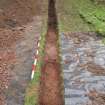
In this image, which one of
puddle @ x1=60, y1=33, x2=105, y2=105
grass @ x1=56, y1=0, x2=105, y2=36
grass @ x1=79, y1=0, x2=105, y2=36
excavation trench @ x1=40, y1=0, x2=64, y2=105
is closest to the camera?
puddle @ x1=60, y1=33, x2=105, y2=105

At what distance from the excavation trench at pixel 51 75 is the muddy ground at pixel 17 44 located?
0.58m

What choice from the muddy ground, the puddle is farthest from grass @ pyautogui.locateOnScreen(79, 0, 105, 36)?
the muddy ground

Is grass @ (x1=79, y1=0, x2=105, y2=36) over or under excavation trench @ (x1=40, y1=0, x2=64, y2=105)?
over

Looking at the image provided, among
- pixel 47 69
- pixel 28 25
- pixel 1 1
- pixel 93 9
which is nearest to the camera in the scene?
pixel 47 69

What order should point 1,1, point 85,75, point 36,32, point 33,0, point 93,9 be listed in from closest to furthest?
point 85,75, point 36,32, point 93,9, point 1,1, point 33,0

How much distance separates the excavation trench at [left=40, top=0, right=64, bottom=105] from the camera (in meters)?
8.58

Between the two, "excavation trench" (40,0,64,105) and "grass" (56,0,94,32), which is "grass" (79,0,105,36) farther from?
"excavation trench" (40,0,64,105)

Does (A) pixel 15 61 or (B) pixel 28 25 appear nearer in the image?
(A) pixel 15 61

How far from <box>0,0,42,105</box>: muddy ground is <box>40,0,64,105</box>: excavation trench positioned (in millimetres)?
584

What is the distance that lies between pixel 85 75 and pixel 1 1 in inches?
425

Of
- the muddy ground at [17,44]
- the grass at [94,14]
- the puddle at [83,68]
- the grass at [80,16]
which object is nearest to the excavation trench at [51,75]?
the puddle at [83,68]

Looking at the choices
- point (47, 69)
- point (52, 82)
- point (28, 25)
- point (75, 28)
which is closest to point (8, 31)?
point (28, 25)

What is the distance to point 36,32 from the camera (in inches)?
548

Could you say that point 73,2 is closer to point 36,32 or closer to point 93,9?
point 93,9
